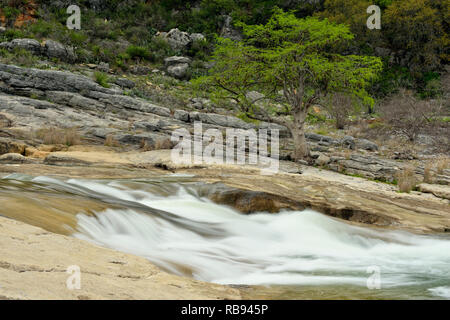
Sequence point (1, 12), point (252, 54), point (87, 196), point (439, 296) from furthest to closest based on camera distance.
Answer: point (1, 12) < point (252, 54) < point (87, 196) < point (439, 296)

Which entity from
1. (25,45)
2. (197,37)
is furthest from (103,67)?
(197,37)

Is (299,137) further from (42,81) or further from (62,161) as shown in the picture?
(42,81)

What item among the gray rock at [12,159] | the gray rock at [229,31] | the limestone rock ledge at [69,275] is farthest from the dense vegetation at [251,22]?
the limestone rock ledge at [69,275]

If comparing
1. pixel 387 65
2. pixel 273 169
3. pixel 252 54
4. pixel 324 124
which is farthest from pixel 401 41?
pixel 273 169

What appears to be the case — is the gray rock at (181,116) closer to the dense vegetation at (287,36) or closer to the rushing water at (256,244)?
the dense vegetation at (287,36)

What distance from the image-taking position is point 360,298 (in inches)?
151

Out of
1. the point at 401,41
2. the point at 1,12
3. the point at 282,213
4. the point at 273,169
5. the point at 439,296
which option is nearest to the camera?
the point at 439,296

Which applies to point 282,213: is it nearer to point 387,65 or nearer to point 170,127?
point 170,127

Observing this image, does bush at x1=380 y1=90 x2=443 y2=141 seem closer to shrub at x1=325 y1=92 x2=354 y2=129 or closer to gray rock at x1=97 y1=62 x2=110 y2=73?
shrub at x1=325 y1=92 x2=354 y2=129

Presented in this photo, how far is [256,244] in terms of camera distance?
714 cm

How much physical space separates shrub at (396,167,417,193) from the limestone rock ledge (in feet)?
30.3

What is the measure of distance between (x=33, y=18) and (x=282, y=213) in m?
32.2

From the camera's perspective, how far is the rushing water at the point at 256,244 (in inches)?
191

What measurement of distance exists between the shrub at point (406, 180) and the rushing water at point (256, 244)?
359 cm
